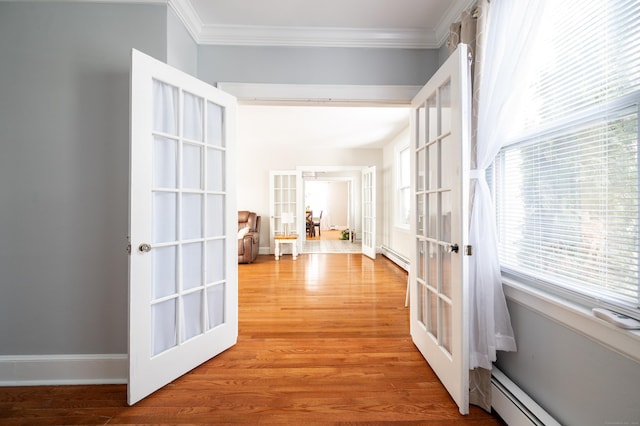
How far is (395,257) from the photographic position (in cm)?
509

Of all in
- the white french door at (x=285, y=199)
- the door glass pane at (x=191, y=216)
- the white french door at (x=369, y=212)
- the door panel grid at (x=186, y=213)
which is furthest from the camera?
the white french door at (x=285, y=199)

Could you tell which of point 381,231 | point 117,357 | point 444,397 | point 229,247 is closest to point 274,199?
point 381,231

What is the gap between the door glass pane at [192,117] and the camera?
5.91 ft

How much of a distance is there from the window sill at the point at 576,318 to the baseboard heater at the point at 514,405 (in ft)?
1.48

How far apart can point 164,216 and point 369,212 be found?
16.2ft

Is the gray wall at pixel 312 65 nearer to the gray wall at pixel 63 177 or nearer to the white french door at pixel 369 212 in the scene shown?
the gray wall at pixel 63 177

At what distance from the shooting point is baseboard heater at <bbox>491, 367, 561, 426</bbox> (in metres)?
1.21

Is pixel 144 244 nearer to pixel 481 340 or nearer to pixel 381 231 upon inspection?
pixel 481 340

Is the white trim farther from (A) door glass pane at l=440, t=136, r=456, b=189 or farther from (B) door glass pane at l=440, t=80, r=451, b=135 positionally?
(A) door glass pane at l=440, t=136, r=456, b=189

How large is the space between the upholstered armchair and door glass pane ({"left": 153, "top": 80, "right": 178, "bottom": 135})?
3713 millimetres

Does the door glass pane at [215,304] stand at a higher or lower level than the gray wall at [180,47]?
lower

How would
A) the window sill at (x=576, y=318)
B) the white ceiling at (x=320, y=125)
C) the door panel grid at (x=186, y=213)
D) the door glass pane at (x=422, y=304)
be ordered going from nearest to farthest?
the window sill at (x=576, y=318)
the door panel grid at (x=186, y=213)
the door glass pane at (x=422, y=304)
the white ceiling at (x=320, y=125)

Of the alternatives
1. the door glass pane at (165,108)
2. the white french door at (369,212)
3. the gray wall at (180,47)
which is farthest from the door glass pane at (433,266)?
the white french door at (369,212)

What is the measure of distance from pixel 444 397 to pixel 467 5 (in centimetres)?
258
